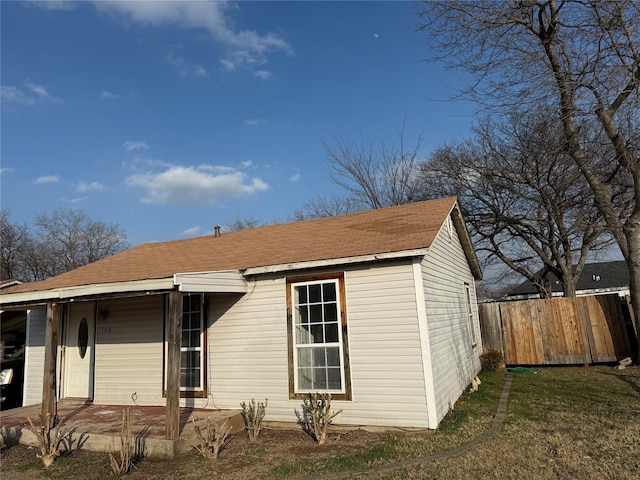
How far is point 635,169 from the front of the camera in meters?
11.6

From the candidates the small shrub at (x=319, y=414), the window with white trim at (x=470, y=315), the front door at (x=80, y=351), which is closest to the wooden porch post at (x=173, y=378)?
the small shrub at (x=319, y=414)

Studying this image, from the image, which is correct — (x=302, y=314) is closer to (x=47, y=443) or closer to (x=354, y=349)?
(x=354, y=349)

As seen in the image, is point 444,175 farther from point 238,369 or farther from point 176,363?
point 176,363

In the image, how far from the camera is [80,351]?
10.1 meters

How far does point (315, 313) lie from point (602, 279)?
44.7 metres

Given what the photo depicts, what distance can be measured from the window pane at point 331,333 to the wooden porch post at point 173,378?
8.24ft

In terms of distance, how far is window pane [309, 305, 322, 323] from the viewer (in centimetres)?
755

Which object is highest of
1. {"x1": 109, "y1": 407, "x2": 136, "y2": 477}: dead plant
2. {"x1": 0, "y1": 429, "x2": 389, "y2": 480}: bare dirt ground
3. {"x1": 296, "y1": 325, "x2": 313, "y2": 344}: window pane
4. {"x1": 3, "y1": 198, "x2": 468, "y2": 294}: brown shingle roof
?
{"x1": 3, "y1": 198, "x2": 468, "y2": 294}: brown shingle roof

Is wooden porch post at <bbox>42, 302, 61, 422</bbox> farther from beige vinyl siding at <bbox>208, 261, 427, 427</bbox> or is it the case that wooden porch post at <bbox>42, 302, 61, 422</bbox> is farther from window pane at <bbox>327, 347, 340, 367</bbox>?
window pane at <bbox>327, 347, 340, 367</bbox>

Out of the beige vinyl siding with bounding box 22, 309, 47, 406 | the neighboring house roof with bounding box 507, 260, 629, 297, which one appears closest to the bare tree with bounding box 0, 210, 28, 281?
the beige vinyl siding with bounding box 22, 309, 47, 406

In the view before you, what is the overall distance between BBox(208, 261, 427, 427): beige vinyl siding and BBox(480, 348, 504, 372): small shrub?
7.67 m

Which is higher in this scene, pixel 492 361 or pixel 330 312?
pixel 330 312

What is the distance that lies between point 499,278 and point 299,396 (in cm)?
2182

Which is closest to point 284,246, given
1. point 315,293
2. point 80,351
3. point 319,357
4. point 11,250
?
point 315,293
